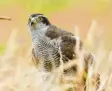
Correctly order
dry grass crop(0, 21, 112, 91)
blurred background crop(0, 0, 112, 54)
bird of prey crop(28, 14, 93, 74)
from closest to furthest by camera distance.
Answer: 1. dry grass crop(0, 21, 112, 91)
2. bird of prey crop(28, 14, 93, 74)
3. blurred background crop(0, 0, 112, 54)

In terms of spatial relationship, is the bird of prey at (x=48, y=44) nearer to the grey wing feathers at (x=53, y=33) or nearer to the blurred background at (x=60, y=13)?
the grey wing feathers at (x=53, y=33)

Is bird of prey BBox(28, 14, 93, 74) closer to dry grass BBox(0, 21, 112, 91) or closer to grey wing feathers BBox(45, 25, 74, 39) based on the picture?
grey wing feathers BBox(45, 25, 74, 39)

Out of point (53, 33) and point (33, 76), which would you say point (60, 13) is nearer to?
point (53, 33)

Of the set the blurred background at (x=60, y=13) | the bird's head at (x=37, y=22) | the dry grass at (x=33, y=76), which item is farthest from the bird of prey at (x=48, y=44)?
the blurred background at (x=60, y=13)

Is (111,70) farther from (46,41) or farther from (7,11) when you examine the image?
(7,11)

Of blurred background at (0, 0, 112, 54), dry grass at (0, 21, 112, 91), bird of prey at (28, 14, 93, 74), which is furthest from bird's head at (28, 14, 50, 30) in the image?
blurred background at (0, 0, 112, 54)

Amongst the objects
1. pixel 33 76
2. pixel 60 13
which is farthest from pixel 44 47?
pixel 60 13

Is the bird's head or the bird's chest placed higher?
the bird's head

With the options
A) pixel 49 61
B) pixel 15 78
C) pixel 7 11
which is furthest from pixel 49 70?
pixel 7 11
